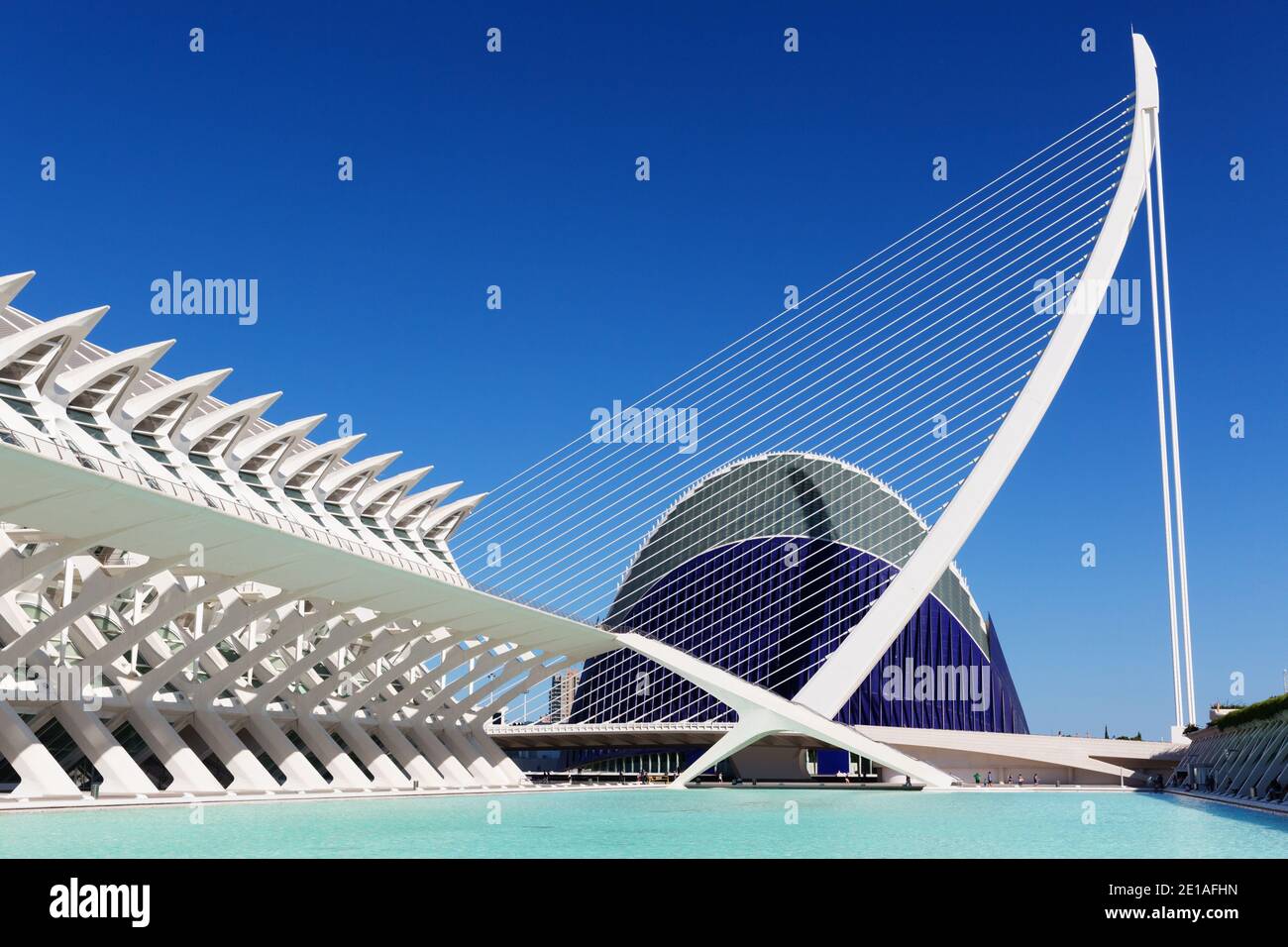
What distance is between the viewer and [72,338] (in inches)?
1139

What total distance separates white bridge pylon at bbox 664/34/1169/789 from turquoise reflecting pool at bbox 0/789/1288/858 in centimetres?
614

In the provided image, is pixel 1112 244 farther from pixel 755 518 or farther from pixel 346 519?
pixel 755 518

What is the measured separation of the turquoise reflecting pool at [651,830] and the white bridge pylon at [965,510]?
6.14m

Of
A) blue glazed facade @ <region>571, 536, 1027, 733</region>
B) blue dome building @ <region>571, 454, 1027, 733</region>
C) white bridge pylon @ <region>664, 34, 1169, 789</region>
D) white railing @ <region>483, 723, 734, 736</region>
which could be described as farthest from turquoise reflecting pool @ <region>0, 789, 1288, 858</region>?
blue glazed facade @ <region>571, 536, 1027, 733</region>

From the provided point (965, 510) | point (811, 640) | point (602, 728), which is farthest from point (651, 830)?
point (811, 640)

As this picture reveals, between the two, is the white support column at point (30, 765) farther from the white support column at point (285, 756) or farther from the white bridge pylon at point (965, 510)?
the white bridge pylon at point (965, 510)

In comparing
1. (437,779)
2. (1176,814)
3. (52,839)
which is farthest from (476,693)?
(52,839)

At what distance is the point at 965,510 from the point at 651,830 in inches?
759

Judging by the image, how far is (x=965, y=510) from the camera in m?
35.6

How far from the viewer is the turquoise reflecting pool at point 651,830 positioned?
14008 mm

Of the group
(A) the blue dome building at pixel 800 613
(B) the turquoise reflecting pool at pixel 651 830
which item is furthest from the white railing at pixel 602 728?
(B) the turquoise reflecting pool at pixel 651 830

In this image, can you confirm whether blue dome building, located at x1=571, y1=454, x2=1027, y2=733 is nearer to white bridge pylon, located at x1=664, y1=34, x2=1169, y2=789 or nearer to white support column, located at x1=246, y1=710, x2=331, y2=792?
white bridge pylon, located at x1=664, y1=34, x2=1169, y2=789
